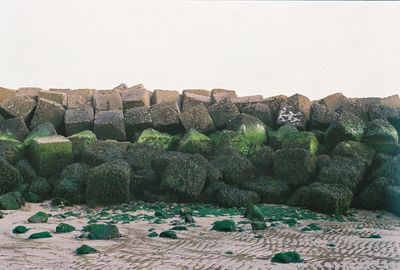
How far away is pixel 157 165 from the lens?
8.33 metres

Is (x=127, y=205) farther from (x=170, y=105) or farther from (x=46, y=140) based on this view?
(x=170, y=105)

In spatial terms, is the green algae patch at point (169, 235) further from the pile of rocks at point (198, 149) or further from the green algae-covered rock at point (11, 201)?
the green algae-covered rock at point (11, 201)

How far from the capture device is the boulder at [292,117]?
10.4m

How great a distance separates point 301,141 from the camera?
9.10 metres

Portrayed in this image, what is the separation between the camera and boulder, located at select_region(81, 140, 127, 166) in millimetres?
8625

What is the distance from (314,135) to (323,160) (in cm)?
126

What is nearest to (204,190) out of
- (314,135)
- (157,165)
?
(157,165)

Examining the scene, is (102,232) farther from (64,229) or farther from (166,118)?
(166,118)

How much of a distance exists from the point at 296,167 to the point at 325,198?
1.23 metres

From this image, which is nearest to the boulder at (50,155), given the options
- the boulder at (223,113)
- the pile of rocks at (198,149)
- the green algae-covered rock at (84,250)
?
the pile of rocks at (198,149)

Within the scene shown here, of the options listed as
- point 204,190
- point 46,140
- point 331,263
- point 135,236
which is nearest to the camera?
point 331,263

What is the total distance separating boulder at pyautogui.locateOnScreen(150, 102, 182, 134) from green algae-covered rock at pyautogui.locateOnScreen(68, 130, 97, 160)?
5.56 ft

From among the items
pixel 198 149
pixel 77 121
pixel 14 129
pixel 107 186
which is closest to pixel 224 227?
pixel 107 186

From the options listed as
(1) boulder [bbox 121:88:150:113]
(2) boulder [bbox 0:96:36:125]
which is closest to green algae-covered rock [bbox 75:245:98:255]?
(1) boulder [bbox 121:88:150:113]
